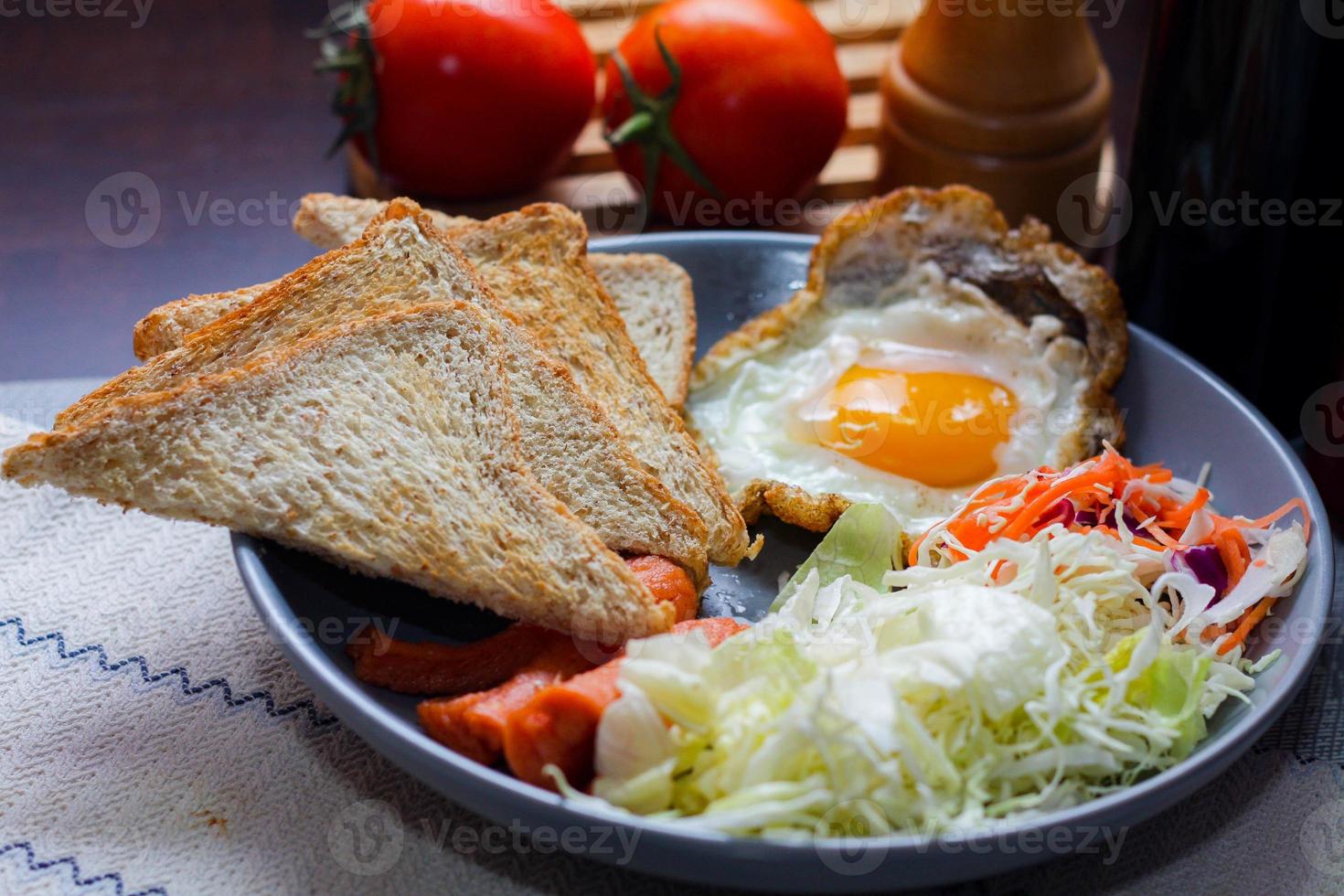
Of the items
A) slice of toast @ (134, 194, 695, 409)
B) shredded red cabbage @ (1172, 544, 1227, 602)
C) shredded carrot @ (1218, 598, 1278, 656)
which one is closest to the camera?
shredded carrot @ (1218, 598, 1278, 656)

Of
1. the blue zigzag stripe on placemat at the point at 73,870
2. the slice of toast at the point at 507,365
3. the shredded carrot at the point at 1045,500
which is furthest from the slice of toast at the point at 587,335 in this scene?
the blue zigzag stripe on placemat at the point at 73,870

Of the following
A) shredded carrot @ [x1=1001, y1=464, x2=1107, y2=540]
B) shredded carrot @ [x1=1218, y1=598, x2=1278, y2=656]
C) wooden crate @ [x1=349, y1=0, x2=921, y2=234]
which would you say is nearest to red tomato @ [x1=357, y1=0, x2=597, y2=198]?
wooden crate @ [x1=349, y1=0, x2=921, y2=234]

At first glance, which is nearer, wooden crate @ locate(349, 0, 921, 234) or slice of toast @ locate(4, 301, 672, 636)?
slice of toast @ locate(4, 301, 672, 636)

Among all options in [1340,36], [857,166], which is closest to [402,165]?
[857,166]

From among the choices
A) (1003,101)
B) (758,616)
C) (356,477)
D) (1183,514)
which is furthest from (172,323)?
(1003,101)

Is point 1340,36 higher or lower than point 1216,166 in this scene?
higher

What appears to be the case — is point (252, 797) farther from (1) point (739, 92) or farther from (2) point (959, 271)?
(1) point (739, 92)

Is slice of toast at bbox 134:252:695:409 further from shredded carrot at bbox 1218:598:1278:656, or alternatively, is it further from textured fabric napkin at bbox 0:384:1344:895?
shredded carrot at bbox 1218:598:1278:656

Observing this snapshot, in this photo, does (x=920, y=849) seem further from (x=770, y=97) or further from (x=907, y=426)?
(x=770, y=97)
